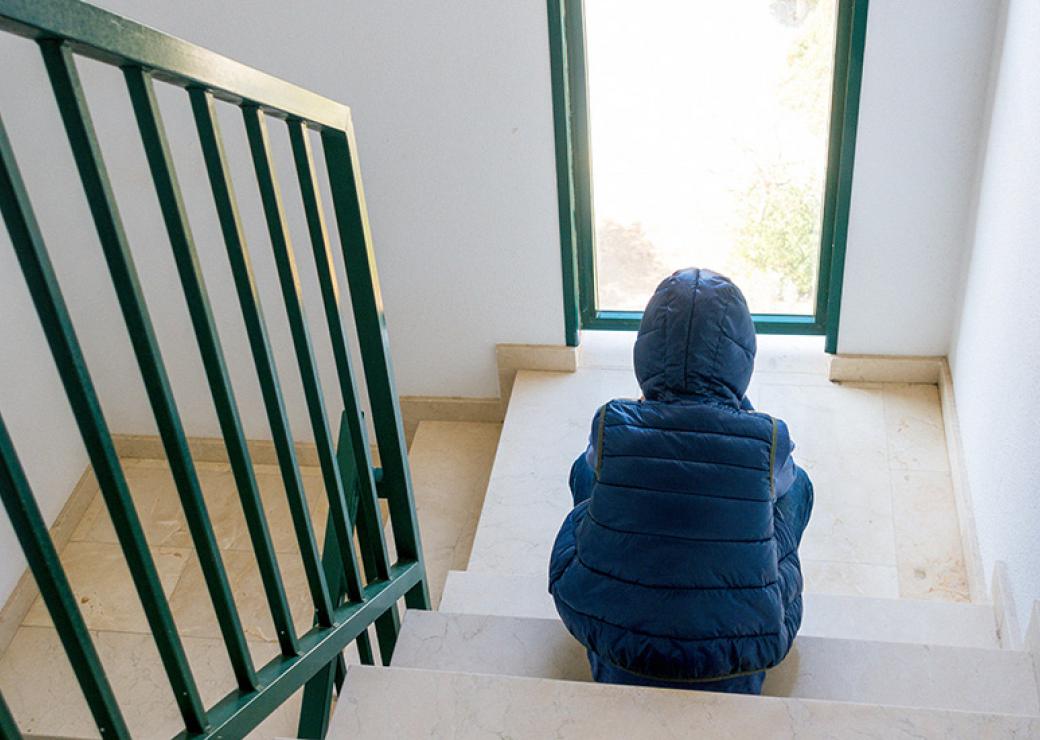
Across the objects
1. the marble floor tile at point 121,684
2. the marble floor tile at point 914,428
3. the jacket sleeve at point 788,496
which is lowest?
the marble floor tile at point 121,684

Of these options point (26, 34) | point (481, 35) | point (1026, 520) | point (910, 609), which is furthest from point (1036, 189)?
point (26, 34)

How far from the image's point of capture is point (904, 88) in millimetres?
2648

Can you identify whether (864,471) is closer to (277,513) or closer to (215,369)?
(277,513)

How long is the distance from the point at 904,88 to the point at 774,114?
13.8 inches

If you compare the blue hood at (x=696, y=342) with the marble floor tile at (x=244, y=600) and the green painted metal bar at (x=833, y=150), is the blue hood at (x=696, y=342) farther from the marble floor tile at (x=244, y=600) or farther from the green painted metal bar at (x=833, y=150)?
the marble floor tile at (x=244, y=600)

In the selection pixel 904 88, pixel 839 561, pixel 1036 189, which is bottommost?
pixel 839 561

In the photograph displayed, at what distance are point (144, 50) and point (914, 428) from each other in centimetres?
256

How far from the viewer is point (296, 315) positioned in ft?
4.45

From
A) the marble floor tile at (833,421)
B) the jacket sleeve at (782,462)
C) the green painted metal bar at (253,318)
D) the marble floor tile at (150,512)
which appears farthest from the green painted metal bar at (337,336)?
the marble floor tile at (150,512)

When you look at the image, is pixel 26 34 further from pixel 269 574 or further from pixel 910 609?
pixel 910 609

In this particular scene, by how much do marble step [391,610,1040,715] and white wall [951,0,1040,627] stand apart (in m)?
0.21

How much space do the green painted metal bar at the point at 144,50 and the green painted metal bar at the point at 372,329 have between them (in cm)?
21

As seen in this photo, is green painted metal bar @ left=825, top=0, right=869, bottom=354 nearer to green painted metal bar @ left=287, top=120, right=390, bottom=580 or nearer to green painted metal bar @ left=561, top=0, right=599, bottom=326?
green painted metal bar @ left=561, top=0, right=599, bottom=326

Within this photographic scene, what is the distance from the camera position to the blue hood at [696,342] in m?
1.65
